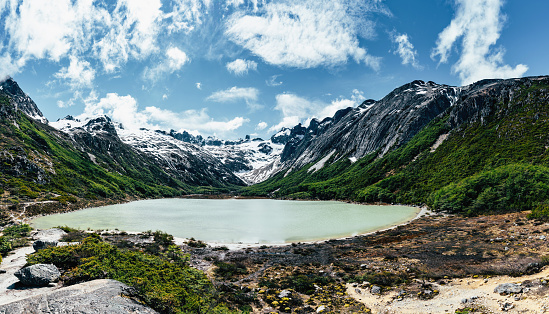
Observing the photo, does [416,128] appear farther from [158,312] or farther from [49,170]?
[49,170]

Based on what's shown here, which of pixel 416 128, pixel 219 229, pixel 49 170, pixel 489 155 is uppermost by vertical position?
pixel 416 128

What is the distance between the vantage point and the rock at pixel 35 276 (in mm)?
14258

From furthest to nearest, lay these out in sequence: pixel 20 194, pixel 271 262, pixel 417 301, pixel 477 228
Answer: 1. pixel 20 194
2. pixel 477 228
3. pixel 271 262
4. pixel 417 301

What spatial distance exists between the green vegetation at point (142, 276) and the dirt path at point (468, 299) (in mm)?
10662

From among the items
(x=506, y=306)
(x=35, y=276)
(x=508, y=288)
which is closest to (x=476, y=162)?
(x=508, y=288)

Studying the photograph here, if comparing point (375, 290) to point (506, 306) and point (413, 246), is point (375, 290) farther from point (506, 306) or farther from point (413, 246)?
point (413, 246)

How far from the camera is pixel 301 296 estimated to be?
1933cm

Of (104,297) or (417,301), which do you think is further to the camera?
→ (417,301)

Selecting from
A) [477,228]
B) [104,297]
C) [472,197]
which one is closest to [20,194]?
[104,297]

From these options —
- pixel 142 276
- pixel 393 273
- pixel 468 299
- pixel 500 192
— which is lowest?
pixel 393 273

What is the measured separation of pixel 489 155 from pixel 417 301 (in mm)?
87539

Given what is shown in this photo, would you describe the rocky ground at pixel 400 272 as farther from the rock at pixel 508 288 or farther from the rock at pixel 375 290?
the rock at pixel 508 288

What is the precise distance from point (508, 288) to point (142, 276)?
2165 cm

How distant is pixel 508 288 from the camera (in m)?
14.2
